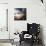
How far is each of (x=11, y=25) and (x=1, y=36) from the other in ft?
2.16

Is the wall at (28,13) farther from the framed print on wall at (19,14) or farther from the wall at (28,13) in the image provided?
the framed print on wall at (19,14)

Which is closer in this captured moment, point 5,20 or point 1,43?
point 1,43

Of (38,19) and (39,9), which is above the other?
(39,9)

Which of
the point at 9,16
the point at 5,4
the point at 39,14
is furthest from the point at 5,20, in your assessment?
the point at 39,14

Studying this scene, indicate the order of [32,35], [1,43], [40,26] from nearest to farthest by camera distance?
[32,35] → [1,43] → [40,26]

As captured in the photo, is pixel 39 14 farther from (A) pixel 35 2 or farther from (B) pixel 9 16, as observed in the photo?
(B) pixel 9 16

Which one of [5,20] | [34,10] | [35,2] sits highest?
[35,2]

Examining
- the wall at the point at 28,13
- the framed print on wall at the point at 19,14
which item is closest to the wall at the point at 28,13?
the wall at the point at 28,13

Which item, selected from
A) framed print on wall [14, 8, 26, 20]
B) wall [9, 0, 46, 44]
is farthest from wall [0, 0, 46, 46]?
framed print on wall [14, 8, 26, 20]

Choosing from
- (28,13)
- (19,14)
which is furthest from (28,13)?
(19,14)

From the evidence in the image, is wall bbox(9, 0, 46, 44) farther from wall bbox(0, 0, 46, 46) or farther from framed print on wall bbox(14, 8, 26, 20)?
framed print on wall bbox(14, 8, 26, 20)

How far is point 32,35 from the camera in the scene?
4090 millimetres

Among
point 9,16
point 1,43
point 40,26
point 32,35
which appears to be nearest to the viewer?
point 32,35

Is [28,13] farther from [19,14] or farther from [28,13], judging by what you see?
[19,14]
